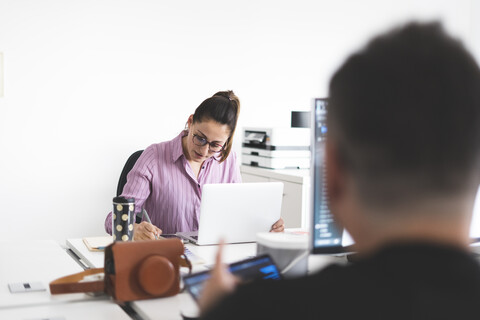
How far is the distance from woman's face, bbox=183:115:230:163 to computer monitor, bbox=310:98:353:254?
1.17 m

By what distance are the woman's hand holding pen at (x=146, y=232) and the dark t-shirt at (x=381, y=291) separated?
4.68ft

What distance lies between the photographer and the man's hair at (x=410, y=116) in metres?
0.67

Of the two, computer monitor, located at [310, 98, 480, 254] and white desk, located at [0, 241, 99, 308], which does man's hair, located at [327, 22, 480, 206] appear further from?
white desk, located at [0, 241, 99, 308]

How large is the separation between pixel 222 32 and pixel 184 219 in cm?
184

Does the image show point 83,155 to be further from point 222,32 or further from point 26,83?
point 222,32

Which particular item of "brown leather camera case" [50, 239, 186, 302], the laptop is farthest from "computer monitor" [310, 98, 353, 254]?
the laptop

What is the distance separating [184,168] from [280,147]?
4.34 feet

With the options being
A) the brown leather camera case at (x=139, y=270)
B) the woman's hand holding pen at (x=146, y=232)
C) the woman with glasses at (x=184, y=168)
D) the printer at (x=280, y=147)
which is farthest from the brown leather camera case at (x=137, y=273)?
the printer at (x=280, y=147)

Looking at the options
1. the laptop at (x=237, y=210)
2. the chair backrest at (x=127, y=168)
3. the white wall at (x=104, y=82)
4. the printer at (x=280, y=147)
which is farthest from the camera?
the printer at (x=280, y=147)

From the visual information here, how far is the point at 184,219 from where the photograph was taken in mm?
2584

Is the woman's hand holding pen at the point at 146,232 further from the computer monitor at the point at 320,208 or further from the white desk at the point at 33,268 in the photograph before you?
the computer monitor at the point at 320,208

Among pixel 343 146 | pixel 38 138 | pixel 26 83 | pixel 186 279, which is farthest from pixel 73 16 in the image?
pixel 343 146

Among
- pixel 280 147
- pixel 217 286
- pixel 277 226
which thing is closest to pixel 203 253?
pixel 277 226

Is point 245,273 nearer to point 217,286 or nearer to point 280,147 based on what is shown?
point 217,286
